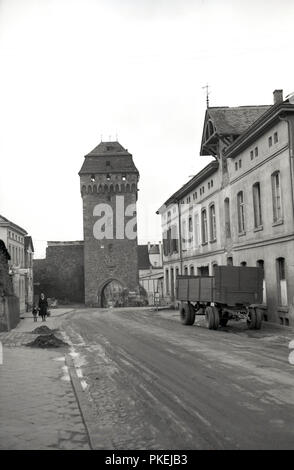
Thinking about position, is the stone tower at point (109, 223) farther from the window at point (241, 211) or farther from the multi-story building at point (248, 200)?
the window at point (241, 211)

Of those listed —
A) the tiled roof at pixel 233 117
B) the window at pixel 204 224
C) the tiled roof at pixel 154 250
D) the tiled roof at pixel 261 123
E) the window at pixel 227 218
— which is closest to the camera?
the tiled roof at pixel 261 123

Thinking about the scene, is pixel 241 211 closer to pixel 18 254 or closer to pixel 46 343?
pixel 46 343

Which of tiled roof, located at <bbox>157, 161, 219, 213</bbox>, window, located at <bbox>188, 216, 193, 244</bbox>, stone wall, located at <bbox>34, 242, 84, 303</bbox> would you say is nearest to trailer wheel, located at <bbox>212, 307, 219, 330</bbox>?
tiled roof, located at <bbox>157, 161, 219, 213</bbox>

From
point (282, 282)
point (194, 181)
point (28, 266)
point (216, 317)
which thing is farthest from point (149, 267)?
point (282, 282)

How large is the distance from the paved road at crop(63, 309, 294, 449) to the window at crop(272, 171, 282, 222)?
18.9 feet

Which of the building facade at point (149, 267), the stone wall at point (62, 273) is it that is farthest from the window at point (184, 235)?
the stone wall at point (62, 273)

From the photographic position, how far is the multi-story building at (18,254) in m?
40.7

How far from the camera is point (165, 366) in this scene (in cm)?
1126

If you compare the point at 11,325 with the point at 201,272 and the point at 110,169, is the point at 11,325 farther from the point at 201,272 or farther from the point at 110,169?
the point at 110,169

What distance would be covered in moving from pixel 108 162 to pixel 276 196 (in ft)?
142

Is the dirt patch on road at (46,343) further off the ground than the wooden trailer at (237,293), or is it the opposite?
the wooden trailer at (237,293)

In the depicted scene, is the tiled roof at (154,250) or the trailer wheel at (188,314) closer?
the trailer wheel at (188,314)

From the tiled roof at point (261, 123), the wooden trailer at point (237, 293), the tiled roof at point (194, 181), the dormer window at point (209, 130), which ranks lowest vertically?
the wooden trailer at point (237, 293)

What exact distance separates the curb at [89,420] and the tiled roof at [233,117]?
1907 cm
